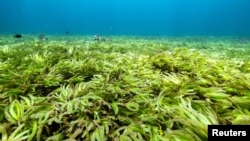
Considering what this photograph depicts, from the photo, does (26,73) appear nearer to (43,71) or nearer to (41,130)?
(43,71)

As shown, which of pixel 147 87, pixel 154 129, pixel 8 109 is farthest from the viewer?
pixel 147 87

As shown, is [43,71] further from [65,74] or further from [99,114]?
[99,114]

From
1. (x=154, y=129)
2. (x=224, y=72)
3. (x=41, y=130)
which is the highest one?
(x=224, y=72)

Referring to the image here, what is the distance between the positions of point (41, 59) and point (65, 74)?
89 cm

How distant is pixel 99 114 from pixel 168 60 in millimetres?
1797

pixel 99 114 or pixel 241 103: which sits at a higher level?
pixel 241 103

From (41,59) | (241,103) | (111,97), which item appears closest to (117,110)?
(111,97)

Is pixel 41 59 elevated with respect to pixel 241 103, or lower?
elevated

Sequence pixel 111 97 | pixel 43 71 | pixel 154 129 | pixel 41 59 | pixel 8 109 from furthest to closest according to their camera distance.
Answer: pixel 41 59, pixel 43 71, pixel 111 97, pixel 8 109, pixel 154 129

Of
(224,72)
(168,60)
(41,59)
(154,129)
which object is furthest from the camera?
(41,59)

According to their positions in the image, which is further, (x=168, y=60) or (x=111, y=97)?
(x=168, y=60)

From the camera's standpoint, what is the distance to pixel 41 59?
401cm

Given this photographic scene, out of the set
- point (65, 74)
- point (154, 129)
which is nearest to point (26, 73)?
point (65, 74)

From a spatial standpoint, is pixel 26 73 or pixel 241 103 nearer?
pixel 241 103
